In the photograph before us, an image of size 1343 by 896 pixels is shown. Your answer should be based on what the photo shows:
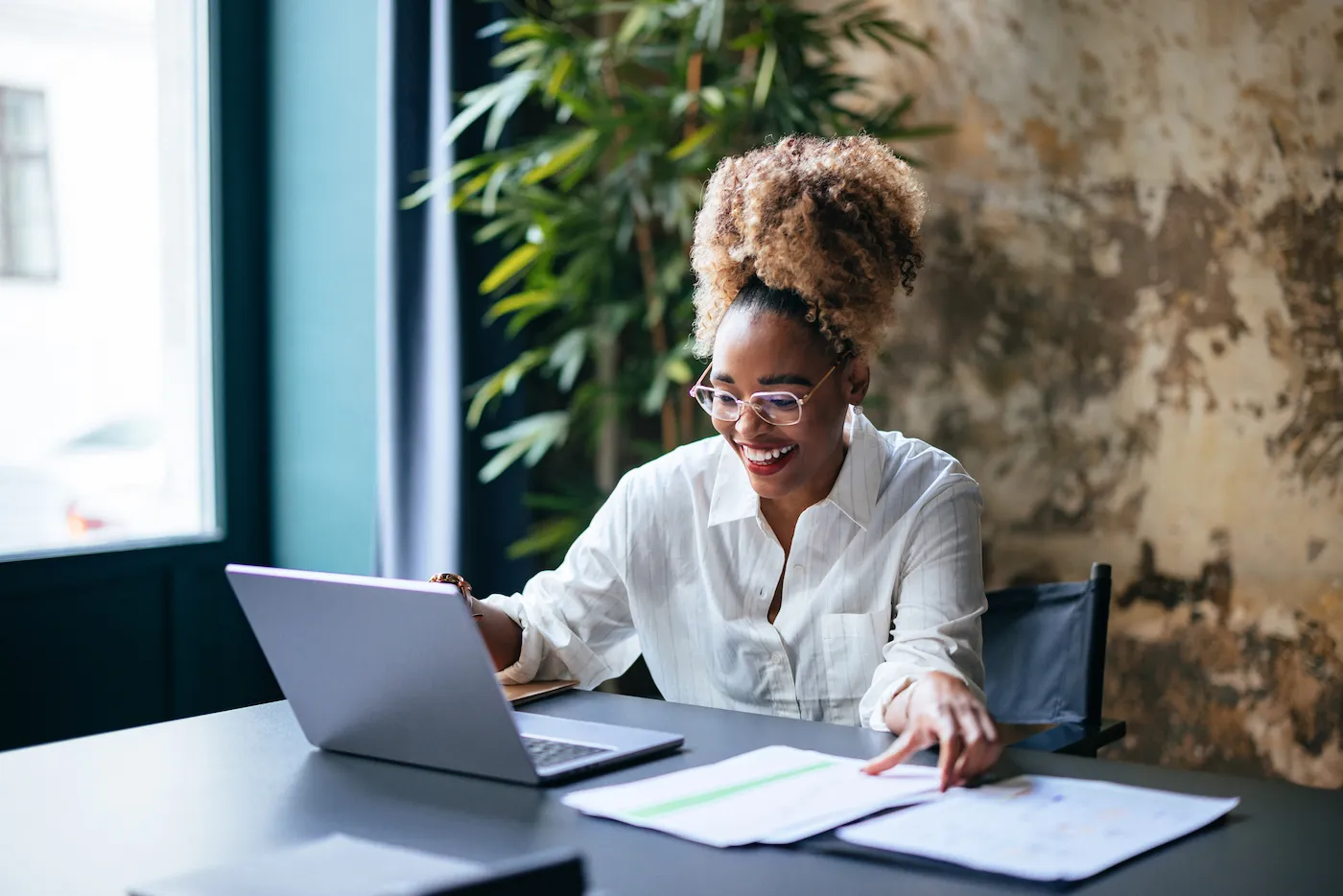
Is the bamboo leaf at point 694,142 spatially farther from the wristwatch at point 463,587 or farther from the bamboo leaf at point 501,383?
the wristwatch at point 463,587

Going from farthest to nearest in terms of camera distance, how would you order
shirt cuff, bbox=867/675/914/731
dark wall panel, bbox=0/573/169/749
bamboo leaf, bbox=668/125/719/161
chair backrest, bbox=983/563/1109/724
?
bamboo leaf, bbox=668/125/719/161, dark wall panel, bbox=0/573/169/749, chair backrest, bbox=983/563/1109/724, shirt cuff, bbox=867/675/914/731

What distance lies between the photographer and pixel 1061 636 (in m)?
1.82

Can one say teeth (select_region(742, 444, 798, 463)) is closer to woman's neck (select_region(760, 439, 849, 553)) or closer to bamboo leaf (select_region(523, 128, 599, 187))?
woman's neck (select_region(760, 439, 849, 553))

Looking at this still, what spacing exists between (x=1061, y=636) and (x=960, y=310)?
4.82 ft

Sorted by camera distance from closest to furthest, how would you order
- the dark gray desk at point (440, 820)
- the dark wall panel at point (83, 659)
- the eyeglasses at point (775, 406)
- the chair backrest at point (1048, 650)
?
the dark gray desk at point (440, 820), the eyeglasses at point (775, 406), the chair backrest at point (1048, 650), the dark wall panel at point (83, 659)

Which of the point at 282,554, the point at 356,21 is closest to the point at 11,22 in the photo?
the point at 356,21

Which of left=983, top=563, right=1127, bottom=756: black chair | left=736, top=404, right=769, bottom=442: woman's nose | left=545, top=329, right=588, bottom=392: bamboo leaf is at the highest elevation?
left=545, top=329, right=588, bottom=392: bamboo leaf

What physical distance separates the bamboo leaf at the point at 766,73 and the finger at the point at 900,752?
1800 millimetres

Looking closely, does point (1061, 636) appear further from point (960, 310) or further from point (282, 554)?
point (282, 554)

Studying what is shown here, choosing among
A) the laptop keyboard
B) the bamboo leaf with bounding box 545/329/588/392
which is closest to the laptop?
the laptop keyboard

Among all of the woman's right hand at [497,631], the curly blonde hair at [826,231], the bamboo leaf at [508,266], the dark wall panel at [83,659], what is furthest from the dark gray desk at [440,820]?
the bamboo leaf at [508,266]

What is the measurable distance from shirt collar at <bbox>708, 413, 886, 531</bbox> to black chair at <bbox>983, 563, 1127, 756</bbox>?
0.26m

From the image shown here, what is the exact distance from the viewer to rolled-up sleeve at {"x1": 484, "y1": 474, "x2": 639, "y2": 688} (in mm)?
1753

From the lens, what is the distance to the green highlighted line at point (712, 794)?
43.4 inches
